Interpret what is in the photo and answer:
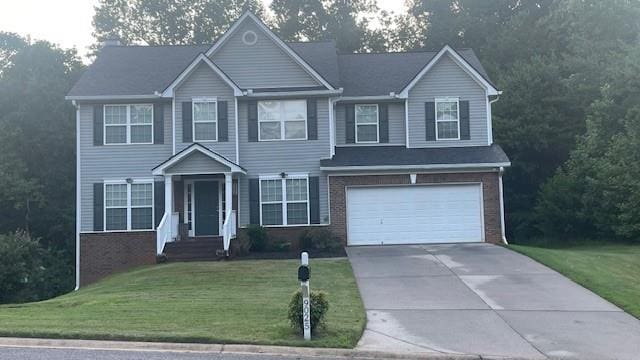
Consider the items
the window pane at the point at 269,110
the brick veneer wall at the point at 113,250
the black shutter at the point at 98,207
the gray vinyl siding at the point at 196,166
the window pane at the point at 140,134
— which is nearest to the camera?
the gray vinyl siding at the point at 196,166

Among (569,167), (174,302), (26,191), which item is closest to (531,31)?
(569,167)

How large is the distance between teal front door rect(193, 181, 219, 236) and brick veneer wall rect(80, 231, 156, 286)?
1.70 metres

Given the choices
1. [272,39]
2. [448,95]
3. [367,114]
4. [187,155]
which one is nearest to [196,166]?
[187,155]

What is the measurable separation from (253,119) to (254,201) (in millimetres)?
3012

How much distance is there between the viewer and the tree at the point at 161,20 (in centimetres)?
4484

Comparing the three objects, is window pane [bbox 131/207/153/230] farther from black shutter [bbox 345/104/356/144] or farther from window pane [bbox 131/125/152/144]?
black shutter [bbox 345/104/356/144]

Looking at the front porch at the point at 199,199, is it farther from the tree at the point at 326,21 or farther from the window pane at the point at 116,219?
the tree at the point at 326,21

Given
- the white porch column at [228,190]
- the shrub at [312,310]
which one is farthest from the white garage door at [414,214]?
the shrub at [312,310]

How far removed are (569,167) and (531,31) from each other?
1675 centimetres

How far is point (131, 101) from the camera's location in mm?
21859

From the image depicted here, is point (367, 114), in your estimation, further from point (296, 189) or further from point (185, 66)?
point (185, 66)

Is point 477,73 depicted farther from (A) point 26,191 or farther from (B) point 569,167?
(A) point 26,191

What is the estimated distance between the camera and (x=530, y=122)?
31.2m

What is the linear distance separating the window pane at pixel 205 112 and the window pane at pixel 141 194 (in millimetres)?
3057
